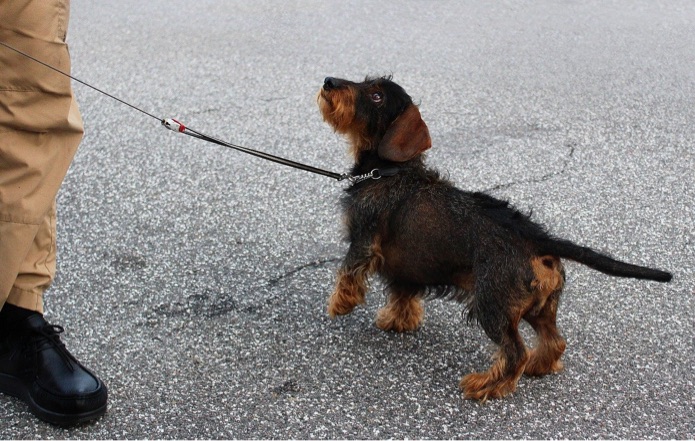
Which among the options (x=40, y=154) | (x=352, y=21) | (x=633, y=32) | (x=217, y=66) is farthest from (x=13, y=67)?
(x=633, y=32)

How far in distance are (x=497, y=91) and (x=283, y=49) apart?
192cm

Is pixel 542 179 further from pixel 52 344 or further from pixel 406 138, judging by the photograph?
pixel 52 344

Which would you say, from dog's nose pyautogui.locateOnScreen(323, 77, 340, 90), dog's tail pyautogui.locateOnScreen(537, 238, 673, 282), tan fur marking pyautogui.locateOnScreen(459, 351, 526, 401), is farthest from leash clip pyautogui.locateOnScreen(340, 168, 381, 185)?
tan fur marking pyautogui.locateOnScreen(459, 351, 526, 401)

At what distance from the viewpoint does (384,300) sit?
4086 millimetres

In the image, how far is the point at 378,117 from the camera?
3695mm

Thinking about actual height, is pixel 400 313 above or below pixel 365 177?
below

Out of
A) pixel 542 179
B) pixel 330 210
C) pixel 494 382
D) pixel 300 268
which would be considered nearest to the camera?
pixel 494 382

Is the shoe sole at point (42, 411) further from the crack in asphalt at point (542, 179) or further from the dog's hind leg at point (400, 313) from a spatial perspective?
the crack in asphalt at point (542, 179)

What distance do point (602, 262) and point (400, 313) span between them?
3.10 feet

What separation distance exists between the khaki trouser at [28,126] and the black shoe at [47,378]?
18 cm

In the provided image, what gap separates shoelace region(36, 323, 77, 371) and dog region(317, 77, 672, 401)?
1142 millimetres

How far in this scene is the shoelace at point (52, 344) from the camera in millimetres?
3183

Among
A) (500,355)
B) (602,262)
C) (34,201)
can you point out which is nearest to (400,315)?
(500,355)

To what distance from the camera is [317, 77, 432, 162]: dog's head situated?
3.64 meters
